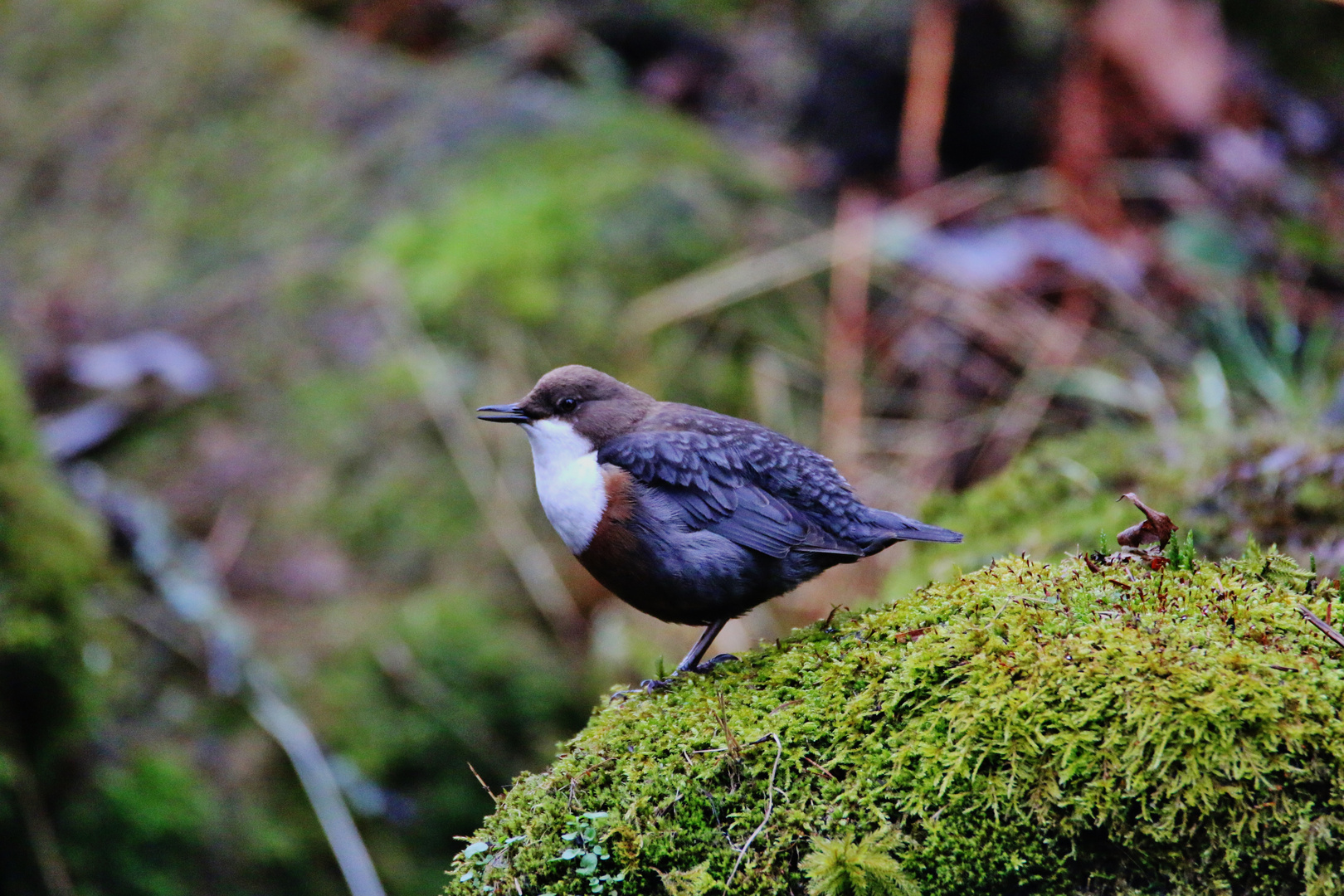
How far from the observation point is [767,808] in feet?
7.19

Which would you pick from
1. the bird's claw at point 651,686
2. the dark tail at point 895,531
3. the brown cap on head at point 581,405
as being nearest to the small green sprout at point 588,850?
the bird's claw at point 651,686

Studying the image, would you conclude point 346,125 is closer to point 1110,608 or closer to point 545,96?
point 545,96

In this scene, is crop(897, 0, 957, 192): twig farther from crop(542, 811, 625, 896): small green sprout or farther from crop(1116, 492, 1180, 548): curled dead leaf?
crop(542, 811, 625, 896): small green sprout

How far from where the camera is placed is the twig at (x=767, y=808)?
2123 mm

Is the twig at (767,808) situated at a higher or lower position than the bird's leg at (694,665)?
higher

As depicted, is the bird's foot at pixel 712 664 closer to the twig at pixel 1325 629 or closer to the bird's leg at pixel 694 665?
the bird's leg at pixel 694 665

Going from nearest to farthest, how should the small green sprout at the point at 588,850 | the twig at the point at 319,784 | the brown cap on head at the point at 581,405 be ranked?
the small green sprout at the point at 588,850 < the brown cap on head at the point at 581,405 < the twig at the point at 319,784

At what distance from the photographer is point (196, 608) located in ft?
16.1

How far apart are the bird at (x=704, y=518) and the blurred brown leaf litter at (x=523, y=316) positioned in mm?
1268

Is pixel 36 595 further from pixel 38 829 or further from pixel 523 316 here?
pixel 523 316

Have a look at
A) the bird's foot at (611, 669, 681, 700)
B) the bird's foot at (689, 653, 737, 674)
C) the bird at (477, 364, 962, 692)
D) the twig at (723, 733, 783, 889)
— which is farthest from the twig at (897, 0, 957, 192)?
the twig at (723, 733, 783, 889)

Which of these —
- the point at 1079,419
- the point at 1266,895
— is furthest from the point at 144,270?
the point at 1266,895

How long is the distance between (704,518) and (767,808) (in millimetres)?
1026

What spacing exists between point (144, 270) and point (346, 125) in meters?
1.62
